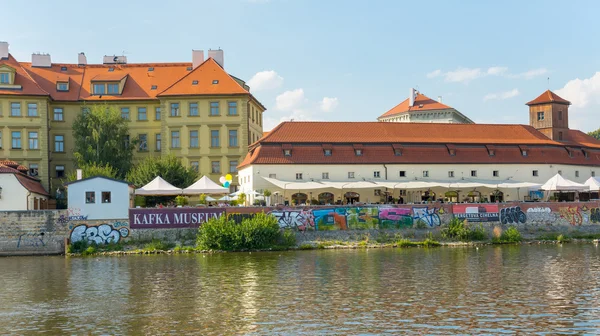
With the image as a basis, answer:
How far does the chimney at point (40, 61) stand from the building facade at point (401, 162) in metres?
26.0

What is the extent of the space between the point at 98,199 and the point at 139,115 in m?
23.6

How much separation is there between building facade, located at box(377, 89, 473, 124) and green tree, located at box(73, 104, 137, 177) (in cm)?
5746

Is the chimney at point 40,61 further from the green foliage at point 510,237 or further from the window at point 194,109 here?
the green foliage at point 510,237

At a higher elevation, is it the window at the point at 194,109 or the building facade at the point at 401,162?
the window at the point at 194,109

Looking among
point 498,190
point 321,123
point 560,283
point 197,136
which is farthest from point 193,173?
point 560,283

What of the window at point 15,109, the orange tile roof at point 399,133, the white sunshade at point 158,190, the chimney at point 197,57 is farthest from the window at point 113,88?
the white sunshade at point 158,190

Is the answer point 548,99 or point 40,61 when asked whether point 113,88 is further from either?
point 548,99

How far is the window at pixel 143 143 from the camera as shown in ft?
253

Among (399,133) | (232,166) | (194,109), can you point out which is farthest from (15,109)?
(399,133)

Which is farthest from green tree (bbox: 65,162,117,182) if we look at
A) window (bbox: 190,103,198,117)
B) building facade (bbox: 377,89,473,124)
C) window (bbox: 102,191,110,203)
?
building facade (bbox: 377,89,473,124)

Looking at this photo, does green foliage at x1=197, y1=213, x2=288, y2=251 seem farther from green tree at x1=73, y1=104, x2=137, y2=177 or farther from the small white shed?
green tree at x1=73, y1=104, x2=137, y2=177

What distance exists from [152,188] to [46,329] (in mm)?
31825

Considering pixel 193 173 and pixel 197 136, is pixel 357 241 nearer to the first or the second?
pixel 193 173

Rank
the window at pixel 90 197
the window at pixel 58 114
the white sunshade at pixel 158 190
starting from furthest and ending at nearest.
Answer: the window at pixel 58 114 < the white sunshade at pixel 158 190 < the window at pixel 90 197
